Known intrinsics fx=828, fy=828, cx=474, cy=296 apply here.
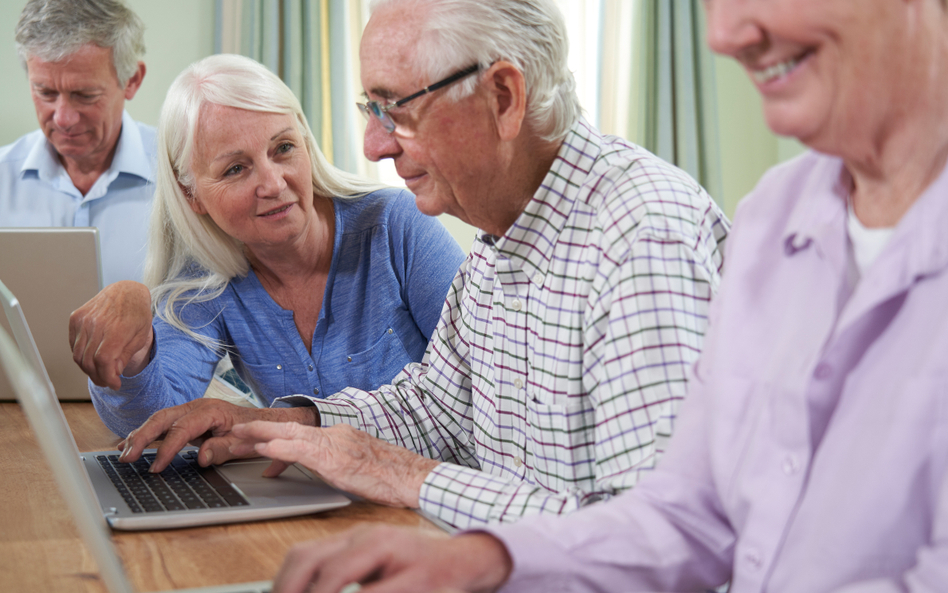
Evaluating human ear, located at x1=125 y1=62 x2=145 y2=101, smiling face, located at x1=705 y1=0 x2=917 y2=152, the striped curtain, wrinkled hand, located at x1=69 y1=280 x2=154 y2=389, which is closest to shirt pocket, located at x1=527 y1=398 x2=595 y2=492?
smiling face, located at x1=705 y1=0 x2=917 y2=152

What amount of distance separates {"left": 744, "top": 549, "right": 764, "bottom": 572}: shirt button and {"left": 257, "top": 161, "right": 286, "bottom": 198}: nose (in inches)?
48.0

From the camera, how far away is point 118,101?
2.38 metres

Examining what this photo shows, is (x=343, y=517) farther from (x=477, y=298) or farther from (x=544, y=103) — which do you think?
(x=544, y=103)

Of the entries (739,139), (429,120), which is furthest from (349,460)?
(739,139)

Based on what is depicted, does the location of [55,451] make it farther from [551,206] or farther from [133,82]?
[133,82]

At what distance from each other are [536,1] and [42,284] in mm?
1094

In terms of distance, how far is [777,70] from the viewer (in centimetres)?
64

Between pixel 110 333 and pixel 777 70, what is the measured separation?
3.82 ft

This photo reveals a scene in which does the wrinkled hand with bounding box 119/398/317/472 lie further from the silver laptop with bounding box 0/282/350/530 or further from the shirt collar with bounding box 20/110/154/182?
the shirt collar with bounding box 20/110/154/182

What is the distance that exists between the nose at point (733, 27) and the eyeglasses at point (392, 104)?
480mm

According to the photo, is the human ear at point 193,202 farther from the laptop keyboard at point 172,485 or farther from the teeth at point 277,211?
the laptop keyboard at point 172,485

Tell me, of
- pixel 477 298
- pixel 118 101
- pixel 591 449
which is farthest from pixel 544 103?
pixel 118 101

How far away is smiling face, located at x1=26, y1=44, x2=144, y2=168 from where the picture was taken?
226cm

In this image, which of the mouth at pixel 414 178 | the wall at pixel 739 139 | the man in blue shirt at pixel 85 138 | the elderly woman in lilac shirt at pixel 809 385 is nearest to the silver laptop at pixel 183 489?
the elderly woman in lilac shirt at pixel 809 385
